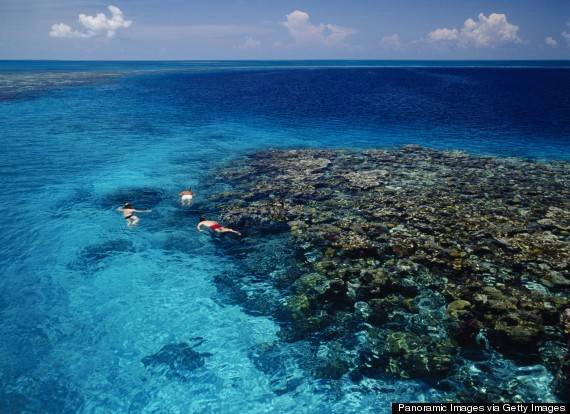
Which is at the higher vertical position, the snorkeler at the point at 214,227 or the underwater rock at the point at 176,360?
the snorkeler at the point at 214,227

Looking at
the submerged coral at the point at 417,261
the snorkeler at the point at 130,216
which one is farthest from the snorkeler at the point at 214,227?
the snorkeler at the point at 130,216

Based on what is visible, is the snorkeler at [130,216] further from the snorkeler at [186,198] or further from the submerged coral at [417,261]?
the submerged coral at [417,261]

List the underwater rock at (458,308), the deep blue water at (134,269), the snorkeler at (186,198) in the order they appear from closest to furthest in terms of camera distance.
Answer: the deep blue water at (134,269) → the underwater rock at (458,308) → the snorkeler at (186,198)

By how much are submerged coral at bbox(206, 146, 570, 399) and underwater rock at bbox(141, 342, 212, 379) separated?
3854 millimetres

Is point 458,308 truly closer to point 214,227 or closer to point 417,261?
point 417,261

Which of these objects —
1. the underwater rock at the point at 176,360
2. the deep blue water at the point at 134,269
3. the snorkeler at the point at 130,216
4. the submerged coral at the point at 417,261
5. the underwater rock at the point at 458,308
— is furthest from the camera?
the snorkeler at the point at 130,216

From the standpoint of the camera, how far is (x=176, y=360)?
1418 centimetres

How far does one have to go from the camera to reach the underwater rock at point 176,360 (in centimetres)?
1373

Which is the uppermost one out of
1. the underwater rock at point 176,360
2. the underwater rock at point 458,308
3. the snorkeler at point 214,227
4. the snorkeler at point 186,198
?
the snorkeler at point 186,198

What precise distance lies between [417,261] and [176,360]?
13.0 meters

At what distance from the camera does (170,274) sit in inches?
772

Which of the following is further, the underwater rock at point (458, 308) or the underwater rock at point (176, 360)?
the underwater rock at point (458, 308)

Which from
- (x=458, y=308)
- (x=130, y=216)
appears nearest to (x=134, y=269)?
(x=130, y=216)

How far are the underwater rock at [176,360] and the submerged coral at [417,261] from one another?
3.85m
